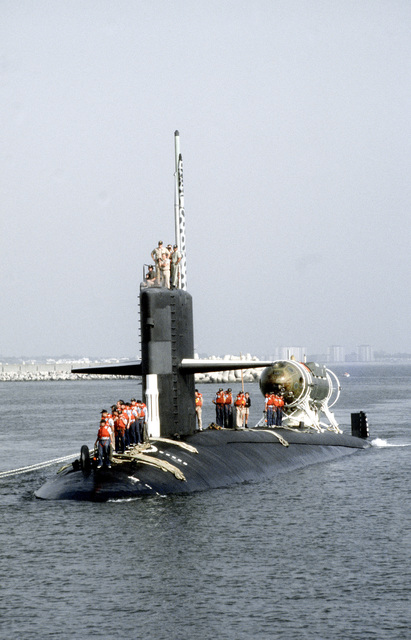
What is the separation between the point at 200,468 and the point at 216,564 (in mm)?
6718

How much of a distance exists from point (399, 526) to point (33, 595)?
34.3 feet

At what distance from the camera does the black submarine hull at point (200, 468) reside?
76.9 feet

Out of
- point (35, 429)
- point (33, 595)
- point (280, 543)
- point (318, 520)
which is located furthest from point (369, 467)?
point (35, 429)

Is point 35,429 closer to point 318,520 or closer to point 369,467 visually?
point 369,467

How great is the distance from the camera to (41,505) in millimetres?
25219

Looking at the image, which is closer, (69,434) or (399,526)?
(399,526)

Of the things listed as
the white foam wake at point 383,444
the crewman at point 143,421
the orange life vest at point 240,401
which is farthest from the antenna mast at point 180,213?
the white foam wake at point 383,444

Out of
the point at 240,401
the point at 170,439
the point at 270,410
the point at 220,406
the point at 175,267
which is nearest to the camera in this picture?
the point at 170,439

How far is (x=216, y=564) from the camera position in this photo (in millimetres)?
19203

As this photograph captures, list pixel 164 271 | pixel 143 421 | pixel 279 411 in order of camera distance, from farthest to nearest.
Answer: pixel 279 411, pixel 164 271, pixel 143 421

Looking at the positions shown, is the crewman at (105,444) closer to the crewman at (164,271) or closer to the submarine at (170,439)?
the submarine at (170,439)

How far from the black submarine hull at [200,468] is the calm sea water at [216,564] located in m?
0.38

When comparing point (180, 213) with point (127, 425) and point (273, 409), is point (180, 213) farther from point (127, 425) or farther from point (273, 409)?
point (273, 409)

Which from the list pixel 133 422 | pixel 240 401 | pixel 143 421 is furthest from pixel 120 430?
pixel 240 401
